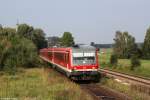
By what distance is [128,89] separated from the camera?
2258 centimetres

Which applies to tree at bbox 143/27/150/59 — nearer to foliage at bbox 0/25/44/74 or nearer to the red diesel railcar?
foliage at bbox 0/25/44/74

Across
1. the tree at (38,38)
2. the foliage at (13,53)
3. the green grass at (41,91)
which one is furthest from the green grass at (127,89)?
the tree at (38,38)

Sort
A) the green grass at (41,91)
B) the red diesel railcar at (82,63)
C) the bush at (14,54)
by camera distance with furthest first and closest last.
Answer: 1. the bush at (14,54)
2. the red diesel railcar at (82,63)
3. the green grass at (41,91)

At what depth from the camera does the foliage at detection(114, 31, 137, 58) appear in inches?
4663

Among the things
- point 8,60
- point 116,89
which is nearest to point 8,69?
point 8,60

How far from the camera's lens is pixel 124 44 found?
124 metres

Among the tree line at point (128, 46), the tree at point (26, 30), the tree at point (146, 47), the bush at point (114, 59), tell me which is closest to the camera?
the bush at point (114, 59)

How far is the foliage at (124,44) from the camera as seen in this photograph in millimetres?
118450

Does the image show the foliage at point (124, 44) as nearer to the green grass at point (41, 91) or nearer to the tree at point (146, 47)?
the tree at point (146, 47)

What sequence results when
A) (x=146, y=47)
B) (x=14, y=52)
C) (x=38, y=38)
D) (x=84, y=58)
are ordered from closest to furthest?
(x=84, y=58) → (x=14, y=52) → (x=146, y=47) → (x=38, y=38)

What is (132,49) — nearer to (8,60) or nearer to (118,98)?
(8,60)

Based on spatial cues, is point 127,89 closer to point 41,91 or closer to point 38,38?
point 41,91

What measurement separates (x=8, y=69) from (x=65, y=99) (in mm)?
22259

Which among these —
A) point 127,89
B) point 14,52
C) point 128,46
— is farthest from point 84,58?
point 128,46
